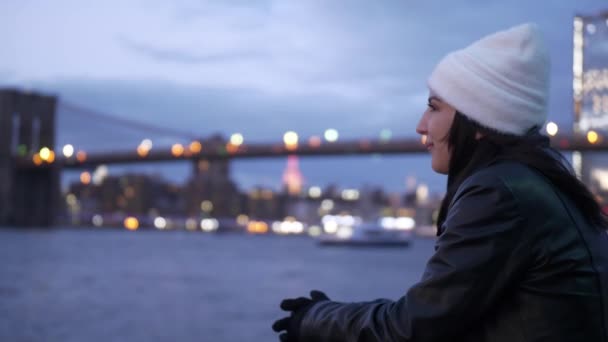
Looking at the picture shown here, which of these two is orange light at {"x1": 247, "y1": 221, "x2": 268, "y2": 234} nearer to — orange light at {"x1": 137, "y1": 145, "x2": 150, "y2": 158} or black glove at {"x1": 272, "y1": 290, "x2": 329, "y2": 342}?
orange light at {"x1": 137, "y1": 145, "x2": 150, "y2": 158}

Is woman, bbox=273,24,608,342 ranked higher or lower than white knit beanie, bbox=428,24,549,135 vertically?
Result: lower

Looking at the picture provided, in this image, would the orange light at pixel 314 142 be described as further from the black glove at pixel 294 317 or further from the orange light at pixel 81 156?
the black glove at pixel 294 317

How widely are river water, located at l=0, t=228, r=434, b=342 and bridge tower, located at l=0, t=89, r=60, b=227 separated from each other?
6605 millimetres

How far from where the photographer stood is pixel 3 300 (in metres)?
11.6

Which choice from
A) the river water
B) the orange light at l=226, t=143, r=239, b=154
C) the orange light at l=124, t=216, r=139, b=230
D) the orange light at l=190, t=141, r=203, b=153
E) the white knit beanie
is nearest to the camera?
the white knit beanie

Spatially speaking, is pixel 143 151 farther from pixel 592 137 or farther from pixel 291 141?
pixel 592 137

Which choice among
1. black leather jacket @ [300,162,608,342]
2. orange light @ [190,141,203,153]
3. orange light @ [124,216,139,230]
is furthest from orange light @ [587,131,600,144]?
orange light @ [124,216,139,230]

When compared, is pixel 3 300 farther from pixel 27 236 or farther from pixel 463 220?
pixel 27 236

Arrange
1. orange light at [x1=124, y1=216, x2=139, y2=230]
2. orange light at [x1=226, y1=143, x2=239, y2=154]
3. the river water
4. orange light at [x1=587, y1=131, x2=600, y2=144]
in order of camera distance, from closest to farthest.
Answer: the river water, orange light at [x1=587, y1=131, x2=600, y2=144], orange light at [x1=226, y1=143, x2=239, y2=154], orange light at [x1=124, y1=216, x2=139, y2=230]

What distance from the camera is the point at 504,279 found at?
726 mm

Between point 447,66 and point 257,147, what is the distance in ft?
90.3

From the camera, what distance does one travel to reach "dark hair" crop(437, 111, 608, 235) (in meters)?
0.79

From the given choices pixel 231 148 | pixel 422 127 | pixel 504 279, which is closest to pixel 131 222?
pixel 231 148

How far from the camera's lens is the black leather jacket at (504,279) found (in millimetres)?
720
